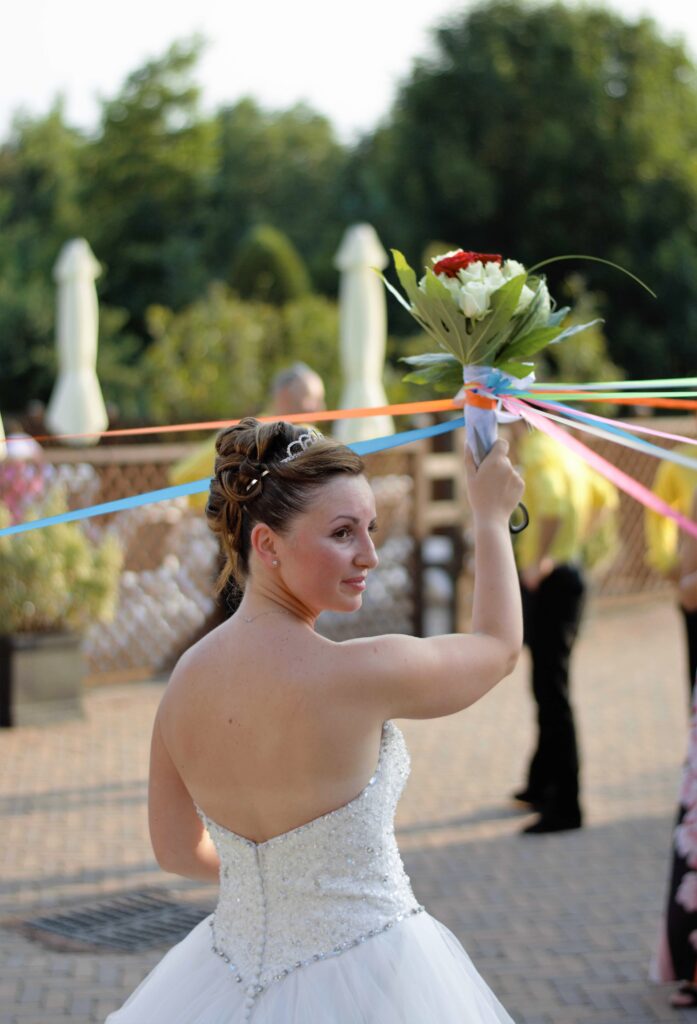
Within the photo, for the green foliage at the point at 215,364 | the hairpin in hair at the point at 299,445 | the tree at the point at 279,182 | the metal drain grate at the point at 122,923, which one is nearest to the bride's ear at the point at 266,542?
the hairpin in hair at the point at 299,445

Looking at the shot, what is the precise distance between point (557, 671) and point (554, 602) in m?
0.33

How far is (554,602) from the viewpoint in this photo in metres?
6.70

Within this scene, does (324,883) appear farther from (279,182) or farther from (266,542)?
(279,182)

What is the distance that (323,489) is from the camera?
2.37 meters

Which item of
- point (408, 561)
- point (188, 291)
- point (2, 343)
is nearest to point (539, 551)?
point (408, 561)

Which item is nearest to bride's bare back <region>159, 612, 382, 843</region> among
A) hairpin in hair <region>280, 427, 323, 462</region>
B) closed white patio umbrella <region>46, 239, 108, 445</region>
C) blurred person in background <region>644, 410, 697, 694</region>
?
hairpin in hair <region>280, 427, 323, 462</region>

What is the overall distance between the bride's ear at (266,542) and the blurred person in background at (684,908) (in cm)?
247

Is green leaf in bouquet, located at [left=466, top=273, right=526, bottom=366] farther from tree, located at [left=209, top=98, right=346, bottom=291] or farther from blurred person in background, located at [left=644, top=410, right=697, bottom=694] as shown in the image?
tree, located at [left=209, top=98, right=346, bottom=291]

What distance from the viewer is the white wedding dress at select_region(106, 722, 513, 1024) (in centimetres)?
236

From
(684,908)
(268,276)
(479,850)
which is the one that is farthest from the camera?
(268,276)

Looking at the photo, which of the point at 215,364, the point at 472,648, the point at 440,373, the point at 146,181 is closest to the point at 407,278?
the point at 440,373

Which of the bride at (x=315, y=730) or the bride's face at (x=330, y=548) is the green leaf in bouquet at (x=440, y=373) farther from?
the bride's face at (x=330, y=548)

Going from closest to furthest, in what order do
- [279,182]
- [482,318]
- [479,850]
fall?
[482,318]
[479,850]
[279,182]

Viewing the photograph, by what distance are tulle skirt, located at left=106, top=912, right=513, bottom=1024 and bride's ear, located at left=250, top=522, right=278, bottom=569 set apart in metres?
0.66
